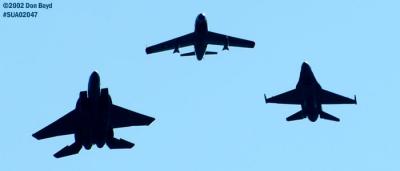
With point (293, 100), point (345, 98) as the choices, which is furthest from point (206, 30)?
point (345, 98)

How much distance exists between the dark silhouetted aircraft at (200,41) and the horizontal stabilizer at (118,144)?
1309cm

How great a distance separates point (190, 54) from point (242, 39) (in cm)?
501

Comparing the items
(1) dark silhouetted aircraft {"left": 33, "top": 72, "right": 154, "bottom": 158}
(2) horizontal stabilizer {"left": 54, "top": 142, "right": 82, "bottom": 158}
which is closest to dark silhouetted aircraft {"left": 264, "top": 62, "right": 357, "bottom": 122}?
(1) dark silhouetted aircraft {"left": 33, "top": 72, "right": 154, "bottom": 158}

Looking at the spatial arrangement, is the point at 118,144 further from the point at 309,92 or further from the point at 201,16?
the point at 309,92

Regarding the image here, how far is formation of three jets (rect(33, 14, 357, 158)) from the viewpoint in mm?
45438

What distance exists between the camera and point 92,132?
151 feet

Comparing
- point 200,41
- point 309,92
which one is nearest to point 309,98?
point 309,92

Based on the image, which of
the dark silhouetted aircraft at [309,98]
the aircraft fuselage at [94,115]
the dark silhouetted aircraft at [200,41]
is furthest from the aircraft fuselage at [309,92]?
the aircraft fuselage at [94,115]

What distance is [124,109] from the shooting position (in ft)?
165

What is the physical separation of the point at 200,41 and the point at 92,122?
15.1 metres

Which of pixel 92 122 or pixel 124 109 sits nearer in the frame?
pixel 92 122

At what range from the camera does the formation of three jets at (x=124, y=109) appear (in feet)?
149

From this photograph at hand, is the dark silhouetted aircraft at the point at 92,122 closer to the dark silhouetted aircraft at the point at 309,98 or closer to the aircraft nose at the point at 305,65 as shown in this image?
the dark silhouetted aircraft at the point at 309,98

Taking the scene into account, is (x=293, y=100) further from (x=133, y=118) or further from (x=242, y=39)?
(x=133, y=118)
